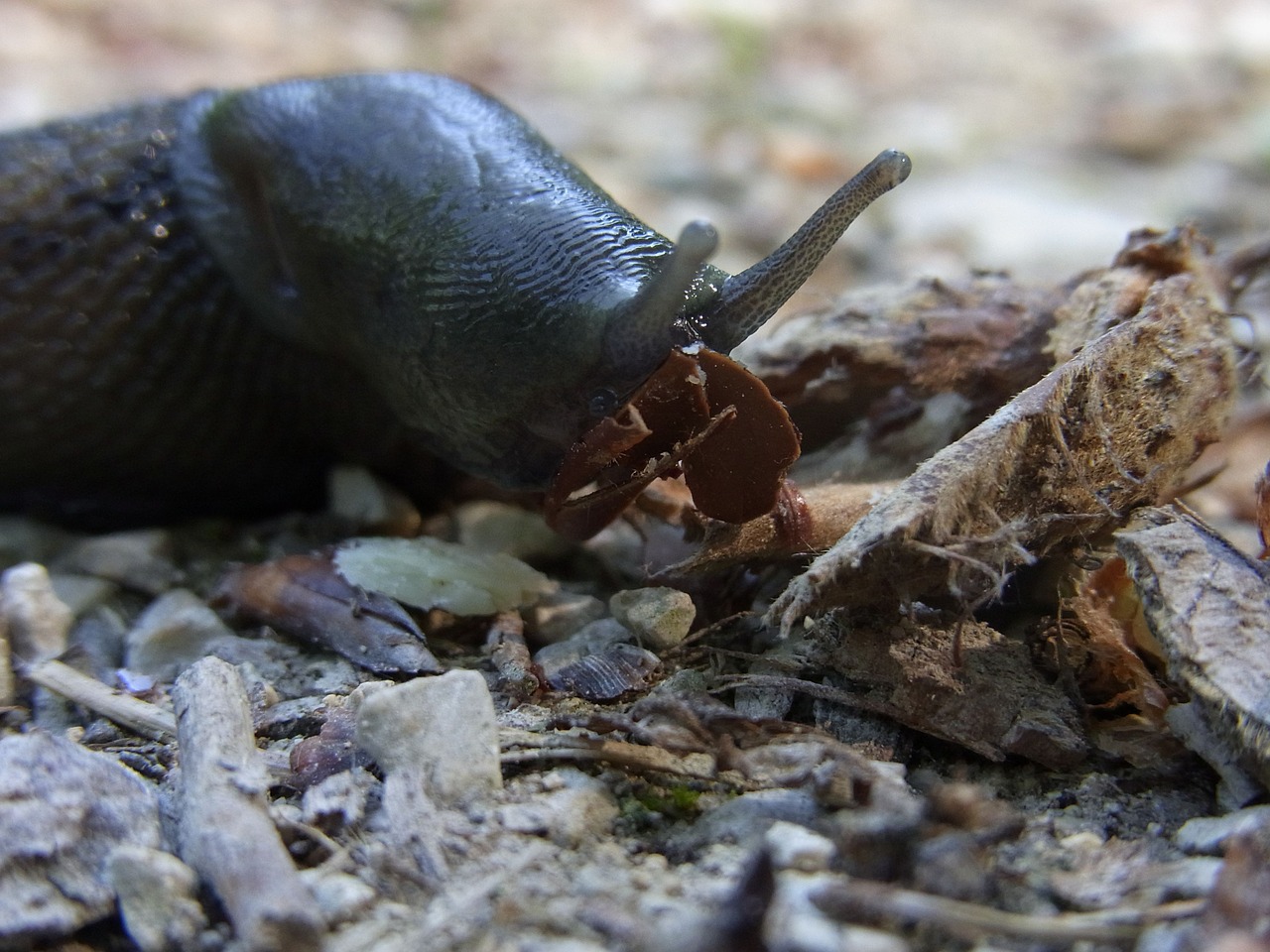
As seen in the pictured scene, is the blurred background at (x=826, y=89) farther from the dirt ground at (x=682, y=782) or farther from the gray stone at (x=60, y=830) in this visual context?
the gray stone at (x=60, y=830)

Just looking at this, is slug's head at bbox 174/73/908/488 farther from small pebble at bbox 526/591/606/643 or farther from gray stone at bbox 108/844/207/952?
gray stone at bbox 108/844/207/952

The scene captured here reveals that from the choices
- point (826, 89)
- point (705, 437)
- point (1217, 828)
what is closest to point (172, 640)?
point (705, 437)

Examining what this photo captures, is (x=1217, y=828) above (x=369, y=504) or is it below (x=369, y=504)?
below

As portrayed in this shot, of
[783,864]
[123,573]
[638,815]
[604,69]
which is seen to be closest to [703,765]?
Result: [638,815]

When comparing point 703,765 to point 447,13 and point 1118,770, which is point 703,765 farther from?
point 447,13

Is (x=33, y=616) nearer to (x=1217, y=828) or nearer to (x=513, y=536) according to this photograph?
(x=513, y=536)

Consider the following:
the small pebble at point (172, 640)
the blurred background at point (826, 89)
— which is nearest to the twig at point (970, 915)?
→ the small pebble at point (172, 640)
